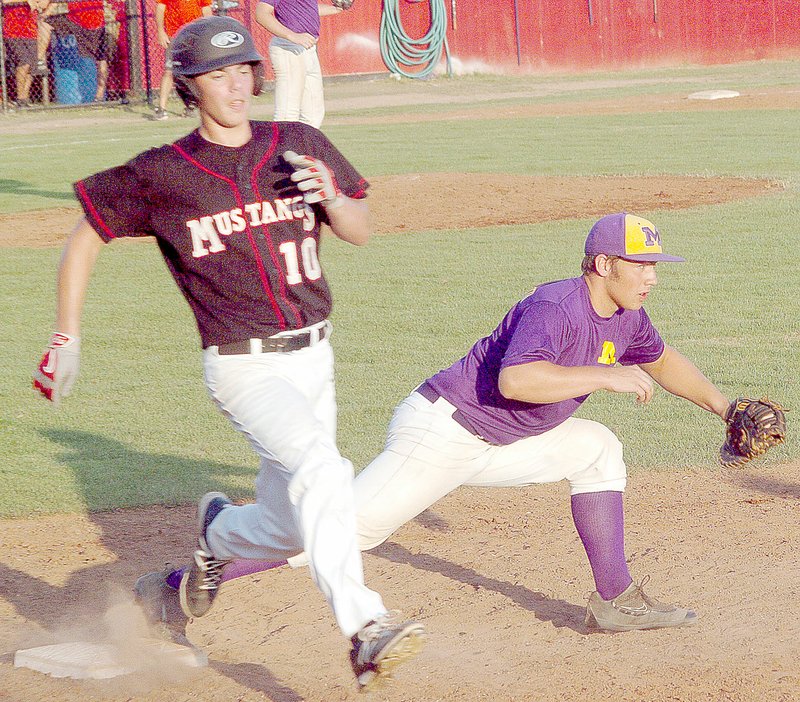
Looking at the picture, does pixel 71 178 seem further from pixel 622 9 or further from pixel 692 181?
pixel 622 9

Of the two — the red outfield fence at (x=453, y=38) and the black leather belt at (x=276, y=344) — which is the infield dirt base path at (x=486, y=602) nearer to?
Result: the black leather belt at (x=276, y=344)

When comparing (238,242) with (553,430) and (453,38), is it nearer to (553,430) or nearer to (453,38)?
(553,430)

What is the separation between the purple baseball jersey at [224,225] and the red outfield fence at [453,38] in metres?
19.5

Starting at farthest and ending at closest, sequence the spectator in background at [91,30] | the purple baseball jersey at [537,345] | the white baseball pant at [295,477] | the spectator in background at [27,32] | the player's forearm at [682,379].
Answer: the spectator in background at [91,30] < the spectator in background at [27,32] < the player's forearm at [682,379] < the purple baseball jersey at [537,345] < the white baseball pant at [295,477]

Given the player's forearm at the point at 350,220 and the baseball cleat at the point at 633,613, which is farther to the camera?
the baseball cleat at the point at 633,613

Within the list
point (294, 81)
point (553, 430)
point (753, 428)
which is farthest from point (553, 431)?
point (294, 81)

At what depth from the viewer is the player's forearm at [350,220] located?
12.5 ft

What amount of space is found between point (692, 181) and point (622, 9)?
60.9ft

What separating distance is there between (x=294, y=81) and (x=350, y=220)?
7.24 meters

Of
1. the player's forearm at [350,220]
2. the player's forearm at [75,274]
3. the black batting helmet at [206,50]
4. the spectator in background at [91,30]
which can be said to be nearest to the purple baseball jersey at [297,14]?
the black batting helmet at [206,50]

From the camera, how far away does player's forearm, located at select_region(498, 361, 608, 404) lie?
3.81m

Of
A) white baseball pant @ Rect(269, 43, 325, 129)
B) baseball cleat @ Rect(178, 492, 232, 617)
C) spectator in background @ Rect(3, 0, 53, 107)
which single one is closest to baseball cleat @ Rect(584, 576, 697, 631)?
baseball cleat @ Rect(178, 492, 232, 617)

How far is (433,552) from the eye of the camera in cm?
509

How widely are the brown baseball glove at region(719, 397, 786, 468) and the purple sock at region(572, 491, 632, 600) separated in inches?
19.1
